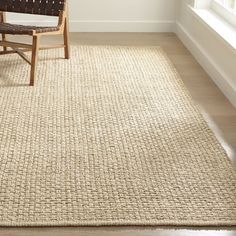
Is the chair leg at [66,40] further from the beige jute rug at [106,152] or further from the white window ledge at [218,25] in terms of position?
the white window ledge at [218,25]

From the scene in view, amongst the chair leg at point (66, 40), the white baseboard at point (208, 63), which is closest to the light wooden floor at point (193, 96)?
the white baseboard at point (208, 63)

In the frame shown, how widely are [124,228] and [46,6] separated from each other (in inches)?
87.3

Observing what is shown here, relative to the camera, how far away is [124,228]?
1.76 metres

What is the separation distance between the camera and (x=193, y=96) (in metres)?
2.99

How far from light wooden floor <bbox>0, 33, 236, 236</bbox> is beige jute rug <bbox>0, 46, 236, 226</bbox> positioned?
4 cm

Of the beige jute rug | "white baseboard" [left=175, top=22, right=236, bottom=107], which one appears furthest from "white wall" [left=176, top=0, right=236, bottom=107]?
the beige jute rug

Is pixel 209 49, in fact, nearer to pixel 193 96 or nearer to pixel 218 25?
pixel 218 25

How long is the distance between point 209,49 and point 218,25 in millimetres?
193

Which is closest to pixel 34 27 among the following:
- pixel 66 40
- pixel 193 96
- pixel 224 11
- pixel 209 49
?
pixel 66 40

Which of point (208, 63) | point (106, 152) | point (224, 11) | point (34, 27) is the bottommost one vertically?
point (106, 152)

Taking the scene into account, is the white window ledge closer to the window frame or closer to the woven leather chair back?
the window frame

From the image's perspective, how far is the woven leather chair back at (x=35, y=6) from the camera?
11.2ft

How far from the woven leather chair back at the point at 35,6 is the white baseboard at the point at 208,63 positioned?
1169 mm

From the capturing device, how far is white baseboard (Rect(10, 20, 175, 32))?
14.3 feet
